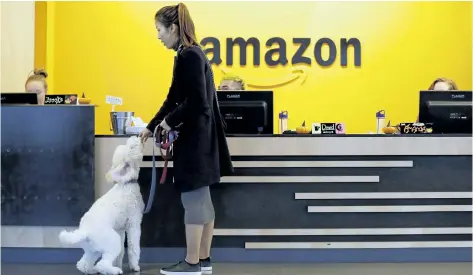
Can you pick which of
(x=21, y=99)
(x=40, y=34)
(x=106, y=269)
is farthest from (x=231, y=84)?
(x=40, y=34)

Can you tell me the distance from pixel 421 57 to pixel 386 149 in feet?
9.94

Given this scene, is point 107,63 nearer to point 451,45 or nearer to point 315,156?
point 315,156

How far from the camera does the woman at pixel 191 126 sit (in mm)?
2998

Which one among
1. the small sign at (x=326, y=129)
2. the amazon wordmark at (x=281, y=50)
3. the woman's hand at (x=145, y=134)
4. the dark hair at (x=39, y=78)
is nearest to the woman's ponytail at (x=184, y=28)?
the woman's hand at (x=145, y=134)

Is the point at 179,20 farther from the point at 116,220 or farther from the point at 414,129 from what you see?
the point at 414,129

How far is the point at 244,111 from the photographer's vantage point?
3742 millimetres

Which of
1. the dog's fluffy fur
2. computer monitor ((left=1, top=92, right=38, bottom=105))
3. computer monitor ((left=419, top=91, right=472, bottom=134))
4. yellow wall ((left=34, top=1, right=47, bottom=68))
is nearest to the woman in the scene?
the dog's fluffy fur

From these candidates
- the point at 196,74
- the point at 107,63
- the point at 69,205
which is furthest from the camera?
the point at 107,63

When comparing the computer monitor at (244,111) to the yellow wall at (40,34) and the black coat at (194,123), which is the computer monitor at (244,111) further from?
the yellow wall at (40,34)

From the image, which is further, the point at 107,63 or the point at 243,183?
the point at 107,63

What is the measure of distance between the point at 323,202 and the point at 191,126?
1.12 m

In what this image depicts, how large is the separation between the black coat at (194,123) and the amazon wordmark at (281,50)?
3.05m

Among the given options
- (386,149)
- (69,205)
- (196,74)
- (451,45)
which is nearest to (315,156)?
(386,149)

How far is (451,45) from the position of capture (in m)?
6.29
